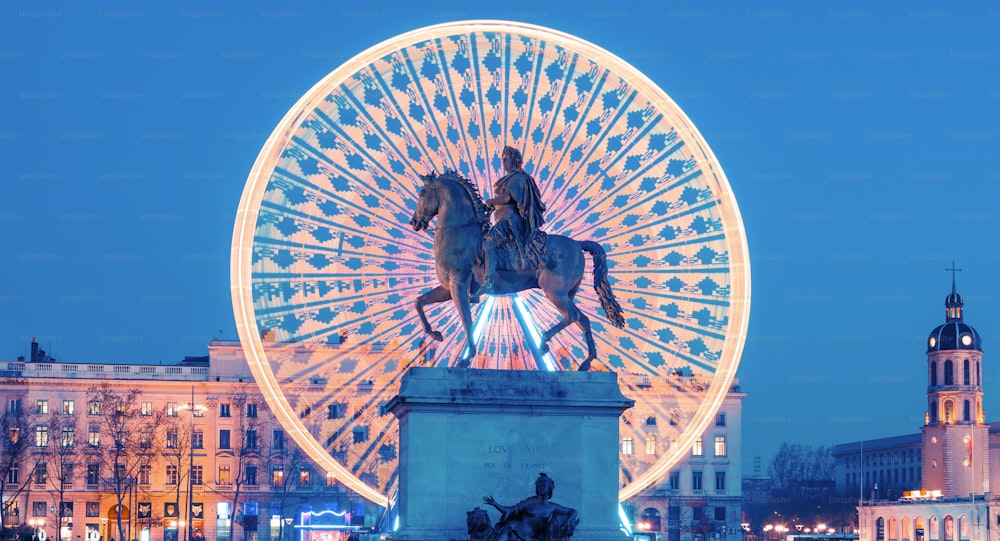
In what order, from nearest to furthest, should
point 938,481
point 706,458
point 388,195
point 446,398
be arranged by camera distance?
point 446,398
point 388,195
point 706,458
point 938,481

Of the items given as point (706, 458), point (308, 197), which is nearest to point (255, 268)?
point (308, 197)

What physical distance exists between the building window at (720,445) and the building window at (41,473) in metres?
51.4

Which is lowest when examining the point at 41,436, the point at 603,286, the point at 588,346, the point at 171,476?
the point at 171,476

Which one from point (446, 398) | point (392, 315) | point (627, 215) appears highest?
point (627, 215)

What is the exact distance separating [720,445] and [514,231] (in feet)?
350

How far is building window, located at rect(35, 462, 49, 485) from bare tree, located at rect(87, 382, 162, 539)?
149 inches

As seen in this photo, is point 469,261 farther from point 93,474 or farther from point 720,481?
point 720,481

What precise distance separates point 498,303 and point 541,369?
6.57m

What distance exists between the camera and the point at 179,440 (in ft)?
373

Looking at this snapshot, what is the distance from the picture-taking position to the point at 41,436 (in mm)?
121375

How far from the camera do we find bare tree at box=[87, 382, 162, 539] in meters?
107

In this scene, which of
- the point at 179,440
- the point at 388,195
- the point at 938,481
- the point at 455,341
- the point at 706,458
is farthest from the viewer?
the point at 938,481

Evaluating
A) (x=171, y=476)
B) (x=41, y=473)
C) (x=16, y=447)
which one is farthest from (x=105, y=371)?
(x=16, y=447)

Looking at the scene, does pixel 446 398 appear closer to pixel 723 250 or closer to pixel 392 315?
pixel 392 315
